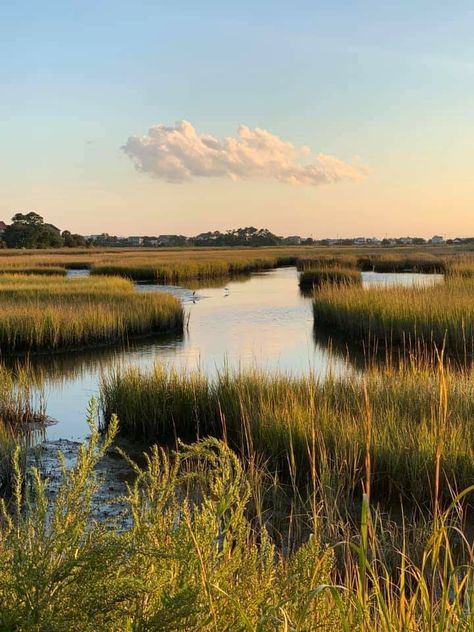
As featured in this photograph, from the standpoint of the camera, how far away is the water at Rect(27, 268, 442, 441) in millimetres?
10516

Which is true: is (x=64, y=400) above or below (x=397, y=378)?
below

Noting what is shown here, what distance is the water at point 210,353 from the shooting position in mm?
10516

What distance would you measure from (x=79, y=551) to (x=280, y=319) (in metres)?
18.8

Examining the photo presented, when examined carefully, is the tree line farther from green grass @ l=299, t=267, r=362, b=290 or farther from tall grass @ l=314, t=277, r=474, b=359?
tall grass @ l=314, t=277, r=474, b=359

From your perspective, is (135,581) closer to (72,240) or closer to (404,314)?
(404,314)

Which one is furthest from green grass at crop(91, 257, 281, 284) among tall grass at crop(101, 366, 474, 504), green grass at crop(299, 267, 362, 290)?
tall grass at crop(101, 366, 474, 504)

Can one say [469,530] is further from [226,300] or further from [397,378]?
[226,300]

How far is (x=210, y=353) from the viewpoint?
48.1 ft

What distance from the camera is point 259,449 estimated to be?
20.0ft

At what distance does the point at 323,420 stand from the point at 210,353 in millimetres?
8689

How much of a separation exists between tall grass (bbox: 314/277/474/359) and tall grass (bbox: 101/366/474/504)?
5.05m

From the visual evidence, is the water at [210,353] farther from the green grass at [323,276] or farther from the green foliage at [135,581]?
the green grass at [323,276]

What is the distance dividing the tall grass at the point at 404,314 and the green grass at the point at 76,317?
4.90 meters

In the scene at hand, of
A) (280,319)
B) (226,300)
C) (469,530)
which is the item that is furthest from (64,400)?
(226,300)
